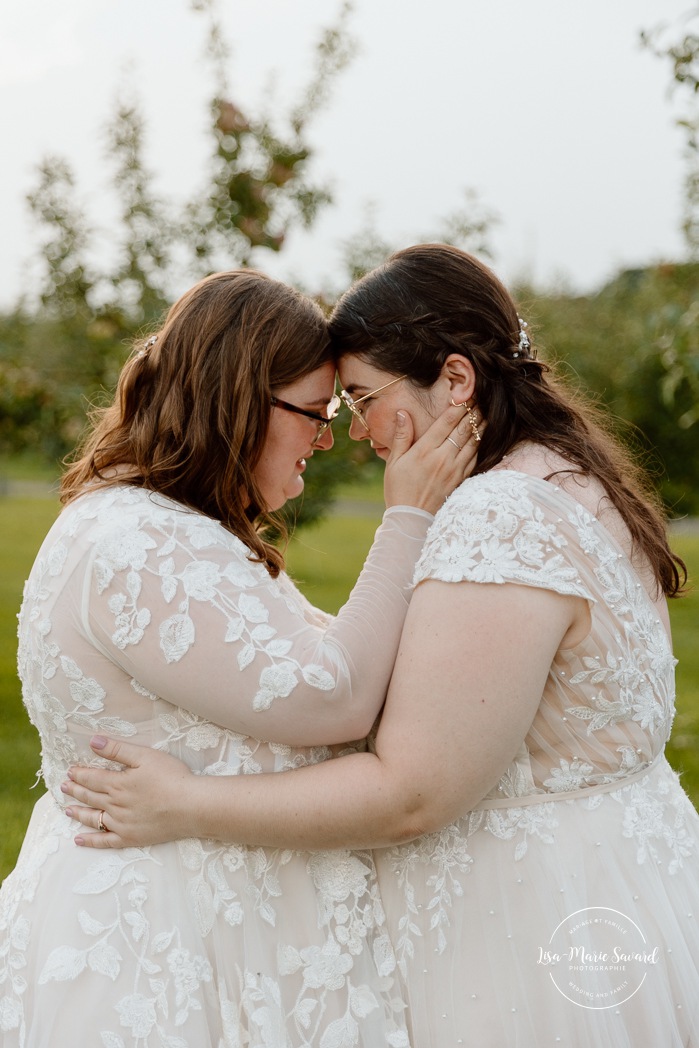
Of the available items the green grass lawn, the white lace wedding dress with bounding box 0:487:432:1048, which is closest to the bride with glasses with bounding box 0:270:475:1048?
the white lace wedding dress with bounding box 0:487:432:1048

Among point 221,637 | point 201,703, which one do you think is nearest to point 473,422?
point 221,637

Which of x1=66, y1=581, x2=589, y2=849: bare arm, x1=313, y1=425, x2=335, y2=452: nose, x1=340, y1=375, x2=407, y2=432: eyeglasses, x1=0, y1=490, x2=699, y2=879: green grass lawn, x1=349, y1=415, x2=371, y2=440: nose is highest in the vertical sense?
x1=340, y1=375, x2=407, y2=432: eyeglasses

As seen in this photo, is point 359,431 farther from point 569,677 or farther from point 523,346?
point 569,677

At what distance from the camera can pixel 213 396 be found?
2584mm

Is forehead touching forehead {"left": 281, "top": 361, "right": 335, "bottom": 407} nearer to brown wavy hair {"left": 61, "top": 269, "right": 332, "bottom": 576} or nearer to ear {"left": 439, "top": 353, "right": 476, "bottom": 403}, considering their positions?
brown wavy hair {"left": 61, "top": 269, "right": 332, "bottom": 576}

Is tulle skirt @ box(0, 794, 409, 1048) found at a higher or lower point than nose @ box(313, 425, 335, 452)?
lower

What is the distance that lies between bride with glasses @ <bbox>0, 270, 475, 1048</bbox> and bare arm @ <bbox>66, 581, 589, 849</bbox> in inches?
3.5

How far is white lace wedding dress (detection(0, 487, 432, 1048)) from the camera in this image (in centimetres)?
228

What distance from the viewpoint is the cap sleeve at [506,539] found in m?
2.20

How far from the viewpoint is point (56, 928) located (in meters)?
2.37

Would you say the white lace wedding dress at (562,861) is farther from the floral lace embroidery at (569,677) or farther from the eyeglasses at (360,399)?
the eyeglasses at (360,399)

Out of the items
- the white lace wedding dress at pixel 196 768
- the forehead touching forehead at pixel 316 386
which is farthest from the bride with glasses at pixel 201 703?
the forehead touching forehead at pixel 316 386

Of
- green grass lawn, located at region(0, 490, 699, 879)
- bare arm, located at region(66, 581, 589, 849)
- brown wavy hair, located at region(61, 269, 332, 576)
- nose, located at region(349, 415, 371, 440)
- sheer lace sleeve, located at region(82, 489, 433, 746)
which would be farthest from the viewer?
green grass lawn, located at region(0, 490, 699, 879)

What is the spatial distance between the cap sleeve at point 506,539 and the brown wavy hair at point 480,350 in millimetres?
220
